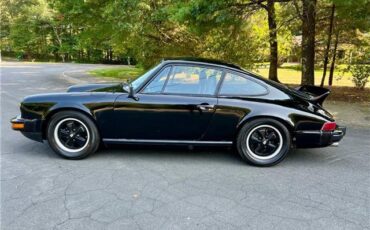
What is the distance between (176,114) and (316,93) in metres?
2.23

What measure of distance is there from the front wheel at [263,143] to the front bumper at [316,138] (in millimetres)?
158

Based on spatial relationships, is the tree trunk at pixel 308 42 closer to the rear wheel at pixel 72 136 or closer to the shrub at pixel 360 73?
the shrub at pixel 360 73

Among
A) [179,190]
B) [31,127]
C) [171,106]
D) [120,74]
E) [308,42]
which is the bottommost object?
[179,190]

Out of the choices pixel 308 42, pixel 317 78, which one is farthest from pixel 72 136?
pixel 317 78

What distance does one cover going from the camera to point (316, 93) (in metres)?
4.97

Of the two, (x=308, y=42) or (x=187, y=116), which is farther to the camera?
(x=308, y=42)

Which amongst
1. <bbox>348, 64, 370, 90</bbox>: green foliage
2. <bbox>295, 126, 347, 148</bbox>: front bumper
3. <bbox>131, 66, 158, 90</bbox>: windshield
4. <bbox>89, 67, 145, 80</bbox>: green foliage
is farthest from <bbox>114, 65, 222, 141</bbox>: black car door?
<bbox>89, 67, 145, 80</bbox>: green foliage

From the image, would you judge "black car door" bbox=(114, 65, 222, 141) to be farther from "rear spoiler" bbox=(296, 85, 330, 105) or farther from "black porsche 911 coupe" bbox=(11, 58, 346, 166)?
"rear spoiler" bbox=(296, 85, 330, 105)

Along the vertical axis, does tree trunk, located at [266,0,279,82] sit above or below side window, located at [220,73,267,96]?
above

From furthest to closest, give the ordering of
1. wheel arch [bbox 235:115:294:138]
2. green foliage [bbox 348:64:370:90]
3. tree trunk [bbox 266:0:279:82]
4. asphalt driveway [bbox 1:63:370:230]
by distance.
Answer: green foliage [bbox 348:64:370:90]
tree trunk [bbox 266:0:279:82]
wheel arch [bbox 235:115:294:138]
asphalt driveway [bbox 1:63:370:230]

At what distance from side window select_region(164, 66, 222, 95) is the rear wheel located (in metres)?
1.13

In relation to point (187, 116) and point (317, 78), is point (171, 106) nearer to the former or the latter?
point (187, 116)

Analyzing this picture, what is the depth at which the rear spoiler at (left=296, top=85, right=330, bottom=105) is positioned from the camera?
4691 mm

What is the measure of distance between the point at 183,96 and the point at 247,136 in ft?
3.23
